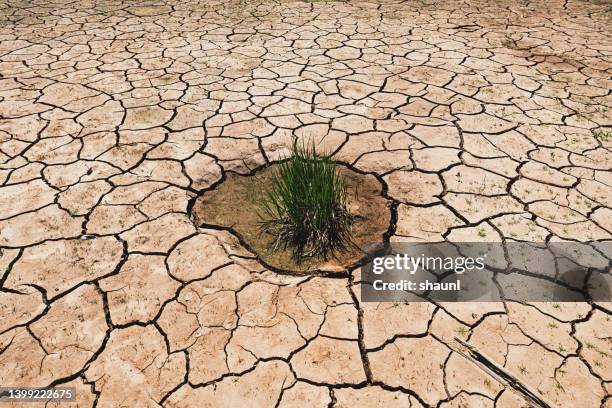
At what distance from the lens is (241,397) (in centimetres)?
155

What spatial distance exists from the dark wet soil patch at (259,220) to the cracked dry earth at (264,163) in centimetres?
8

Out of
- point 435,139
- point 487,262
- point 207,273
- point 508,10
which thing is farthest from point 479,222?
point 508,10

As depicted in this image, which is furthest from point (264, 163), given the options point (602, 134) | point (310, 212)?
point (602, 134)

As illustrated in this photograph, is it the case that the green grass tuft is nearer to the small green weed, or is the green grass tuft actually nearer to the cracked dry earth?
the cracked dry earth

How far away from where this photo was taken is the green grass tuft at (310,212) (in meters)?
2.13

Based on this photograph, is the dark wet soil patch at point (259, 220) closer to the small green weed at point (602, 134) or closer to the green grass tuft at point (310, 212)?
the green grass tuft at point (310, 212)

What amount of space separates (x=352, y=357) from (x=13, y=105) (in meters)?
3.44

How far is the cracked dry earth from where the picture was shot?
1626 millimetres

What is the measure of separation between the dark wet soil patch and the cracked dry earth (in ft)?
0.26

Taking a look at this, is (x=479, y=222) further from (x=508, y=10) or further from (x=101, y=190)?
(x=508, y=10)

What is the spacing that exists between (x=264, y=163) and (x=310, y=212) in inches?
29.5

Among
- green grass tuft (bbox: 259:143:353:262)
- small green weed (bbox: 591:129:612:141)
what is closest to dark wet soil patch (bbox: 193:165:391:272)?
green grass tuft (bbox: 259:143:353:262)

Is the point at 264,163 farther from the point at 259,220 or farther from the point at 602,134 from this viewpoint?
the point at 602,134

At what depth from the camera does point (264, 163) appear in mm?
2770
